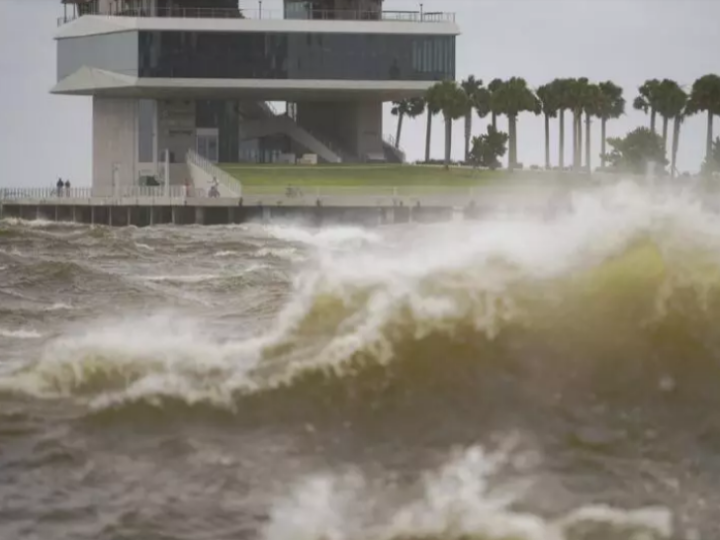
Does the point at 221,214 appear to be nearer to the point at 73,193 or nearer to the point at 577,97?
the point at 73,193

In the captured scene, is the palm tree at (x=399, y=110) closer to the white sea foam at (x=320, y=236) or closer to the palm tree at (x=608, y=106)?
the palm tree at (x=608, y=106)

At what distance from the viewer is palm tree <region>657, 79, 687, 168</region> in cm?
10425

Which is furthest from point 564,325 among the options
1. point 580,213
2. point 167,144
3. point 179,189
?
point 167,144

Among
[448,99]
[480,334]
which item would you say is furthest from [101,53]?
[480,334]

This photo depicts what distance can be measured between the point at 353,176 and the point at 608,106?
23.8 meters

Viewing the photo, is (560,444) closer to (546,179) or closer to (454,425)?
(454,425)

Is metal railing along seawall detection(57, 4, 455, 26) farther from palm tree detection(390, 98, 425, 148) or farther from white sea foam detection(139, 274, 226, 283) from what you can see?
white sea foam detection(139, 274, 226, 283)

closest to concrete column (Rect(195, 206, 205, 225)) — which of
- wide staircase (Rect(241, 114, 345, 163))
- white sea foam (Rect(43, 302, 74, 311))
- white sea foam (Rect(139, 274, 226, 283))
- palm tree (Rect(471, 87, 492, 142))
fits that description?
wide staircase (Rect(241, 114, 345, 163))

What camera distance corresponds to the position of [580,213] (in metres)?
13.3

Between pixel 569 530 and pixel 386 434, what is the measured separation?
1.93m

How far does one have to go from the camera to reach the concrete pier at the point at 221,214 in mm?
68688

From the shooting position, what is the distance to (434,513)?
8.98 metres

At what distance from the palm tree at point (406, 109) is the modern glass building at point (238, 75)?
888 cm

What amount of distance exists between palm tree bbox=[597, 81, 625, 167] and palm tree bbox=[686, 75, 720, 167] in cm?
584
